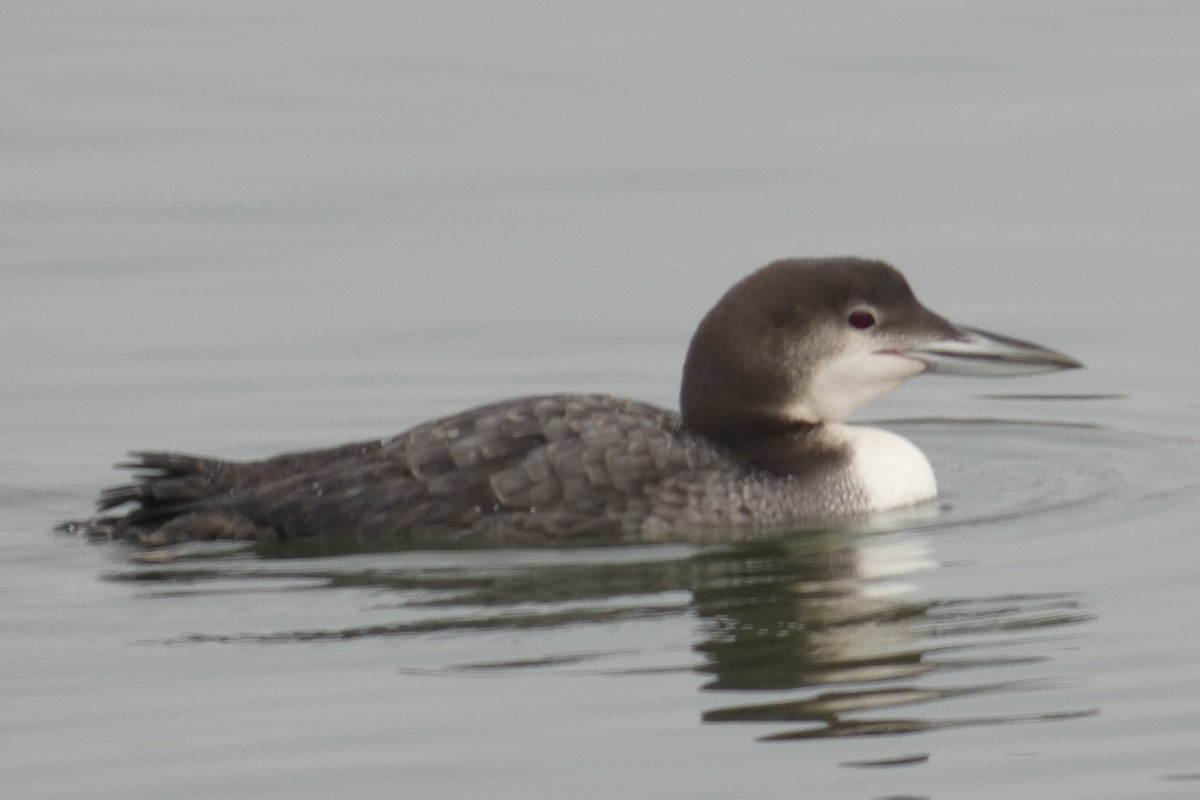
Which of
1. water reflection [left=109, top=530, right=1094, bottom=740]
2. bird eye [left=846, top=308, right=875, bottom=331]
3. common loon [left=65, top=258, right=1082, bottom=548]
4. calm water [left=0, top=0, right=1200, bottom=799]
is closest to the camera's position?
calm water [left=0, top=0, right=1200, bottom=799]

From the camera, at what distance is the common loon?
357 inches

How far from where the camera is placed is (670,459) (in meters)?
9.18

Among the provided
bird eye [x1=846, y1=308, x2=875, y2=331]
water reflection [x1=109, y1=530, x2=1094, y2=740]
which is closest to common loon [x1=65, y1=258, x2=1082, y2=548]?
bird eye [x1=846, y1=308, x2=875, y2=331]

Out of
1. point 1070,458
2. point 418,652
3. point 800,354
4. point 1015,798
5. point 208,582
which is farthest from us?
point 1070,458

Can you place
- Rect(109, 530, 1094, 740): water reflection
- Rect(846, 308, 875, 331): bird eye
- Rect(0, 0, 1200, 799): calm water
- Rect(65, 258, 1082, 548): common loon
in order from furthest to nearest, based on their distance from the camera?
1. Rect(846, 308, 875, 331): bird eye
2. Rect(65, 258, 1082, 548): common loon
3. Rect(109, 530, 1094, 740): water reflection
4. Rect(0, 0, 1200, 799): calm water

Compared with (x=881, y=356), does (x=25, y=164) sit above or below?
above

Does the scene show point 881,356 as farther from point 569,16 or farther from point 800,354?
point 569,16

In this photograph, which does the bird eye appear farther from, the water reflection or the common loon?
the water reflection

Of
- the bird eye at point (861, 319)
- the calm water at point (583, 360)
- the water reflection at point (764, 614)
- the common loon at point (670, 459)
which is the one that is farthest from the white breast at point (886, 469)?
the bird eye at point (861, 319)

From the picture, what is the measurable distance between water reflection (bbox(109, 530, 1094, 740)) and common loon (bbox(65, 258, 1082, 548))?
0.17m

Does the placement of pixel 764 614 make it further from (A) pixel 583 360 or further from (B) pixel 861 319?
(A) pixel 583 360

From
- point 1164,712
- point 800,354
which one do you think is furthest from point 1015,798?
point 800,354

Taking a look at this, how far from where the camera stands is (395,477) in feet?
30.1

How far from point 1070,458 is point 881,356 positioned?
1303 millimetres
